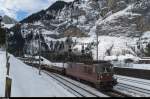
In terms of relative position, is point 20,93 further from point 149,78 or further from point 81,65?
point 149,78

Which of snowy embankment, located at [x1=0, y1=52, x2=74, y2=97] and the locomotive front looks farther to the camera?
the locomotive front

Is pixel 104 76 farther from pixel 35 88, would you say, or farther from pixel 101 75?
pixel 35 88

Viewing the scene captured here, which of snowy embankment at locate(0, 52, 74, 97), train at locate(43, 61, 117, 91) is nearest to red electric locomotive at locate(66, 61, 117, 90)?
train at locate(43, 61, 117, 91)

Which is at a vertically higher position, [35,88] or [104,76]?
[104,76]

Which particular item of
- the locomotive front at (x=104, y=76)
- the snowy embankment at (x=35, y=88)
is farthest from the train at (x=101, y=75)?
the snowy embankment at (x=35, y=88)

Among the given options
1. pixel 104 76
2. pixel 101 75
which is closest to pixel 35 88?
pixel 101 75

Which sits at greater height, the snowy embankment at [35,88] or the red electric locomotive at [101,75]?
the red electric locomotive at [101,75]

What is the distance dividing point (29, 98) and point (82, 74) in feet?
87.4

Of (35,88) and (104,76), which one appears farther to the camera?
(104,76)

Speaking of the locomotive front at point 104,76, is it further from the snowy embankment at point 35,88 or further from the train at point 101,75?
the snowy embankment at point 35,88

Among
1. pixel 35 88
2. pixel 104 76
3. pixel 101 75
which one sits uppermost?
pixel 101 75

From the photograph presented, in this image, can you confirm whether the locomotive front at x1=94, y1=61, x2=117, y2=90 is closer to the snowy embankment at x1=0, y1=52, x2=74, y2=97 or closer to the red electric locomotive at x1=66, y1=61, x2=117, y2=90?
the red electric locomotive at x1=66, y1=61, x2=117, y2=90

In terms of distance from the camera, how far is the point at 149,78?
6331 cm

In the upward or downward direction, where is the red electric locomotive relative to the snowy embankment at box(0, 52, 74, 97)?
upward
